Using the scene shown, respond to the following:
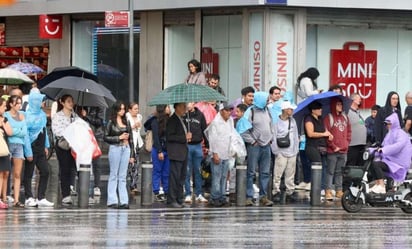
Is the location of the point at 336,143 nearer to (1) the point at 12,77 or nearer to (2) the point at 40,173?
(2) the point at 40,173

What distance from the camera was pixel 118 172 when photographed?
19625 millimetres

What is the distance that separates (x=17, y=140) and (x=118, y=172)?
1.71m

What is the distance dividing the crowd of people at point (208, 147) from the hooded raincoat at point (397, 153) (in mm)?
16

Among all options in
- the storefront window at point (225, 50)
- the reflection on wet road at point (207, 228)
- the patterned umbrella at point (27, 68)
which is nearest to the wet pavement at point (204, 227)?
the reflection on wet road at point (207, 228)

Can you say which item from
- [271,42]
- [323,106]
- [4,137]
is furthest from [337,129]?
[271,42]

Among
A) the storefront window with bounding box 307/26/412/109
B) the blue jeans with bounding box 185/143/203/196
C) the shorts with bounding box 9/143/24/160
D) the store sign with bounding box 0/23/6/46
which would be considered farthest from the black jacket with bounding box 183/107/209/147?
the store sign with bounding box 0/23/6/46

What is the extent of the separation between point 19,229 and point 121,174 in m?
4.01

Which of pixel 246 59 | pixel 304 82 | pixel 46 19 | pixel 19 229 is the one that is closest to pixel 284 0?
pixel 246 59

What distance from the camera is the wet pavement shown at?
570 inches

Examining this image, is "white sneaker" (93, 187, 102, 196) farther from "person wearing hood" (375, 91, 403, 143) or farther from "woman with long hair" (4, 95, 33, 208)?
"person wearing hood" (375, 91, 403, 143)

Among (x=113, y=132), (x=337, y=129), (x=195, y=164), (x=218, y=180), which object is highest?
(x=337, y=129)

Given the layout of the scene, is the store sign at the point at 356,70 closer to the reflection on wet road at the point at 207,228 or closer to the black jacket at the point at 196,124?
the black jacket at the point at 196,124

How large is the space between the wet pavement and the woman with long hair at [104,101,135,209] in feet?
0.95

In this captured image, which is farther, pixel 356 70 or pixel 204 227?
pixel 356 70
